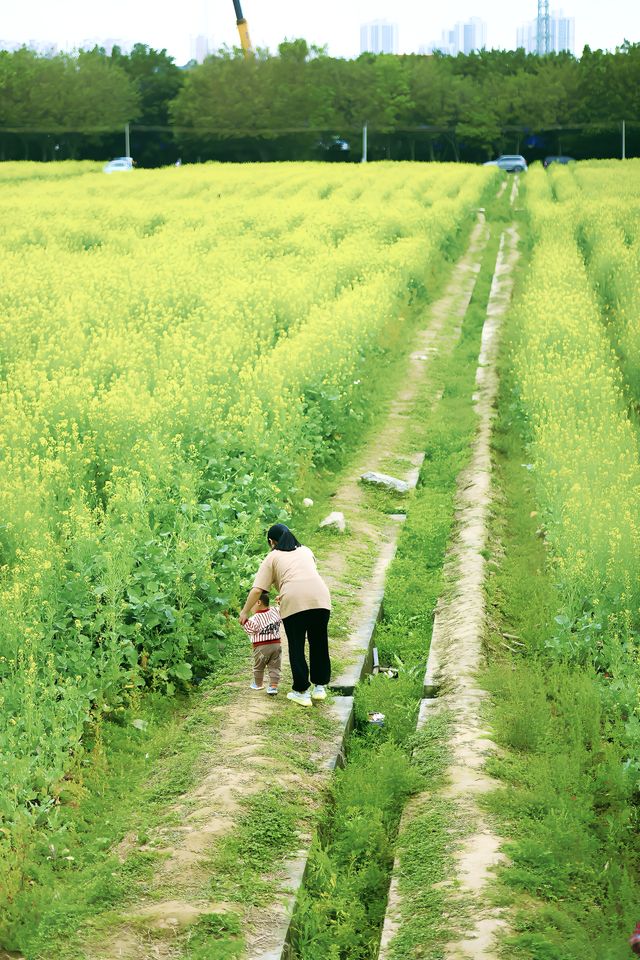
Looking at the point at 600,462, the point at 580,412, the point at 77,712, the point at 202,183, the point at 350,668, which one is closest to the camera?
the point at 77,712

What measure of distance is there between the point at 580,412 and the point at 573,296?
677 centimetres

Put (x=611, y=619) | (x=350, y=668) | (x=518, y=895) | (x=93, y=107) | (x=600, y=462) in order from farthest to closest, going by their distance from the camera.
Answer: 1. (x=93, y=107)
2. (x=600, y=462)
3. (x=350, y=668)
4. (x=611, y=619)
5. (x=518, y=895)

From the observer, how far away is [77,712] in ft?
20.9

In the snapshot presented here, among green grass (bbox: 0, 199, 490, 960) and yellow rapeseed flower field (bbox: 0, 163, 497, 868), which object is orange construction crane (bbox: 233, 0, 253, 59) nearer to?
yellow rapeseed flower field (bbox: 0, 163, 497, 868)

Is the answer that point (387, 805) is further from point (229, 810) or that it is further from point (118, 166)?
point (118, 166)

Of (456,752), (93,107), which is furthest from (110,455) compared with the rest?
(93,107)

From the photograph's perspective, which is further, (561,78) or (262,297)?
(561,78)

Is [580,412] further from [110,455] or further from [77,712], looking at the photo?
[77,712]

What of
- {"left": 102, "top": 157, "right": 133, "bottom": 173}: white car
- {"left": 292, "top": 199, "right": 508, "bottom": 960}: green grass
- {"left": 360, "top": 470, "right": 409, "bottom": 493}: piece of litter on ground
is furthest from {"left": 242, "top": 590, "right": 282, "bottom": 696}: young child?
{"left": 102, "top": 157, "right": 133, "bottom": 173}: white car

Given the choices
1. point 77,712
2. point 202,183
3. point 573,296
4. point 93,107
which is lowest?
point 77,712

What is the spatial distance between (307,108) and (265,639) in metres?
74.4

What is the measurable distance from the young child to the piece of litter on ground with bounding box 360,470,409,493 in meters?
4.80

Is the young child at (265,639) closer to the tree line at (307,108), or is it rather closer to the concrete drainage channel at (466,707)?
the concrete drainage channel at (466,707)

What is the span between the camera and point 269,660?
7336 millimetres
